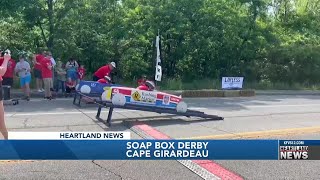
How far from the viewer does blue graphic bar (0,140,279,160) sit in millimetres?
3877

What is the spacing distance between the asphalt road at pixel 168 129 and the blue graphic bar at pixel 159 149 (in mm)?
1272

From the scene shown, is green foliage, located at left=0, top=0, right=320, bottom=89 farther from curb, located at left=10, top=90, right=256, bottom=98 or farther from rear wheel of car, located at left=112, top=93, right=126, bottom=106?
rear wheel of car, located at left=112, top=93, right=126, bottom=106

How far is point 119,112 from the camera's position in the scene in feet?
34.8

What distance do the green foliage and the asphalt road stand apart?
→ 473 centimetres

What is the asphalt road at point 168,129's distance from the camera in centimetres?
526

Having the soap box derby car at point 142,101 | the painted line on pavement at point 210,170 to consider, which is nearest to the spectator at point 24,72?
the soap box derby car at point 142,101

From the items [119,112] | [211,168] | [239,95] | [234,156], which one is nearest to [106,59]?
[239,95]

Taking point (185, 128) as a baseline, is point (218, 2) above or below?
above

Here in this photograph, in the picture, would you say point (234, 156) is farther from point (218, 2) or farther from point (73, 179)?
point (218, 2)

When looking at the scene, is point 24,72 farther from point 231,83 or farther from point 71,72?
point 231,83

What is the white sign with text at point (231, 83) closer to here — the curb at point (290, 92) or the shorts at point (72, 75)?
the curb at point (290, 92)

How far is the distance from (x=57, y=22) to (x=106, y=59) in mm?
2859

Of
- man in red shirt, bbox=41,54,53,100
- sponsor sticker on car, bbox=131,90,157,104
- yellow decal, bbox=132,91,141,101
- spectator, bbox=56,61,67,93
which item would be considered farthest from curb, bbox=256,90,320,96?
yellow decal, bbox=132,91,141,101

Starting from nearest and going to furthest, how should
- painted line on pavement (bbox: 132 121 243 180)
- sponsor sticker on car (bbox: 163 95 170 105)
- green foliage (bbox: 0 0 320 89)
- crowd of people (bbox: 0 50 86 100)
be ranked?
painted line on pavement (bbox: 132 121 243 180)
sponsor sticker on car (bbox: 163 95 170 105)
crowd of people (bbox: 0 50 86 100)
green foliage (bbox: 0 0 320 89)
